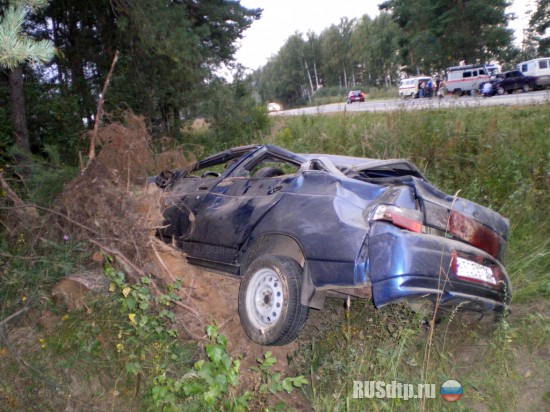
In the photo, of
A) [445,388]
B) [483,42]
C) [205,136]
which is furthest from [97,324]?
[483,42]

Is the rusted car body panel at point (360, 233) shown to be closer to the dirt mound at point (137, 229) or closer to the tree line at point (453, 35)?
the dirt mound at point (137, 229)

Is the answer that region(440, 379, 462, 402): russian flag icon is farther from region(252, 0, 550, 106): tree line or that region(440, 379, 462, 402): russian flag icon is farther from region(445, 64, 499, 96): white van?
region(445, 64, 499, 96): white van

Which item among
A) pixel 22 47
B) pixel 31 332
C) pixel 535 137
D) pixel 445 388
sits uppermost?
pixel 22 47

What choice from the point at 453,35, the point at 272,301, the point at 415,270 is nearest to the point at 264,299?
the point at 272,301

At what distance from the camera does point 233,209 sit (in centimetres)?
464

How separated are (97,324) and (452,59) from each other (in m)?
44.3

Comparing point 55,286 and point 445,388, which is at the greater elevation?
point 55,286

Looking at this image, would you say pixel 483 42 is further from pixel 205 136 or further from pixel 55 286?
pixel 55 286

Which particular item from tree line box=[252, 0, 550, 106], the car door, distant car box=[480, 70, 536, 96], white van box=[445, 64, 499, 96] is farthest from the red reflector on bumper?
white van box=[445, 64, 499, 96]

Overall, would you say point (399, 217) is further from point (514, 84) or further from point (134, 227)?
point (514, 84)

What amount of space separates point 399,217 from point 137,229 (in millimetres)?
2393

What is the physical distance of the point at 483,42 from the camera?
136 ft

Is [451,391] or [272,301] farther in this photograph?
[272,301]

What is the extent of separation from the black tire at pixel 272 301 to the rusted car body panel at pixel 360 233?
0.35 feet
